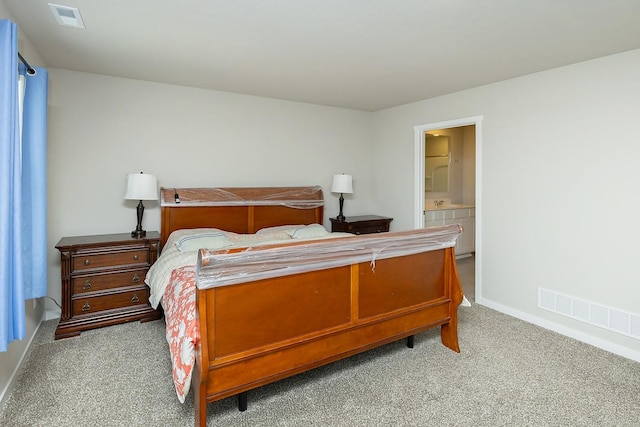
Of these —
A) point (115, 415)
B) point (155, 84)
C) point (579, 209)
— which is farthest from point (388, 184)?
point (115, 415)

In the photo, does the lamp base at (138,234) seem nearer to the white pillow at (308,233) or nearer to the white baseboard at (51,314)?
the white baseboard at (51,314)

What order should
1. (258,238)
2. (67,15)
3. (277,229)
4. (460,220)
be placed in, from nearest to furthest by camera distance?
(67,15)
(258,238)
(277,229)
(460,220)

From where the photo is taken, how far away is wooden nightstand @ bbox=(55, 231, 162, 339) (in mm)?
2942

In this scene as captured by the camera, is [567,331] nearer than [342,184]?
Yes

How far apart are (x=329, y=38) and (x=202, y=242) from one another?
1928 millimetres

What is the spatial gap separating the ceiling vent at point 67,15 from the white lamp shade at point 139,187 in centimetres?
130

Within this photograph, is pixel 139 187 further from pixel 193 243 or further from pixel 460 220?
pixel 460 220

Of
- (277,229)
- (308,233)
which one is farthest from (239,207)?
(308,233)

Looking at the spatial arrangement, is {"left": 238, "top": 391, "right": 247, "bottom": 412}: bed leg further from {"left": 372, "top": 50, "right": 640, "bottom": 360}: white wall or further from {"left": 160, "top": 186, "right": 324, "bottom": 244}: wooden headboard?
{"left": 372, "top": 50, "right": 640, "bottom": 360}: white wall

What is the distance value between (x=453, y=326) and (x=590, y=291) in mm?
1236

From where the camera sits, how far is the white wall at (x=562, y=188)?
2680 mm

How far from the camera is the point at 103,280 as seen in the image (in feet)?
10.1

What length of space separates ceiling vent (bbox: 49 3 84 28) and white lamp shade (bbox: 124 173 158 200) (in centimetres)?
130

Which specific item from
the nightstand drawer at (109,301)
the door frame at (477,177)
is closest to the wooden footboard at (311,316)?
the door frame at (477,177)
